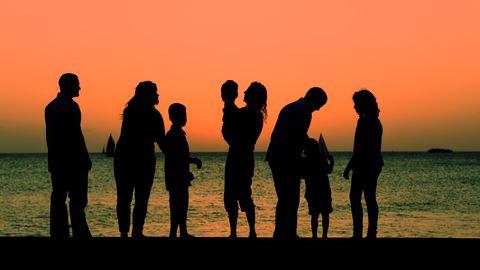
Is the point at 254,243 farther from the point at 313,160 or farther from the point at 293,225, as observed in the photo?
the point at 313,160

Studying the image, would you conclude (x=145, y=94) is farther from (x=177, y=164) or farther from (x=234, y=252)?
(x=234, y=252)

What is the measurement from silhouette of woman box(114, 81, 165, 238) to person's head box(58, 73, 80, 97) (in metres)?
0.63

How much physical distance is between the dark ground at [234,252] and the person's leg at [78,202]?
541 millimetres

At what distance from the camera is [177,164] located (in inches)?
356

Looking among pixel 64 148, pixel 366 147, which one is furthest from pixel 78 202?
pixel 366 147

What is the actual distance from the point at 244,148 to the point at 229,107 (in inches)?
20.8

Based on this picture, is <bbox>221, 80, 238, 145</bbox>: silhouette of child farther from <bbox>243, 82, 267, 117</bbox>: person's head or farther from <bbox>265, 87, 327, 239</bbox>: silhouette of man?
<bbox>265, 87, 327, 239</bbox>: silhouette of man

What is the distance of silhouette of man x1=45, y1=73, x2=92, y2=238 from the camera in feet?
26.1

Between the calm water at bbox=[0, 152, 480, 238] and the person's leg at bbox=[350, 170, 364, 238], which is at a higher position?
the person's leg at bbox=[350, 170, 364, 238]

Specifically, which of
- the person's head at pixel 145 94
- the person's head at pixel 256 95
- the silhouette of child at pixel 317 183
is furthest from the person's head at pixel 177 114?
the silhouette of child at pixel 317 183

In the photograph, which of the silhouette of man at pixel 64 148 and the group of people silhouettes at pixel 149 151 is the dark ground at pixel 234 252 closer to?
the silhouette of man at pixel 64 148

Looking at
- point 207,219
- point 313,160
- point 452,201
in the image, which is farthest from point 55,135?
point 452,201

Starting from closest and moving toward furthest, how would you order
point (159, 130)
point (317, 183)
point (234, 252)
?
point (234, 252) < point (159, 130) < point (317, 183)

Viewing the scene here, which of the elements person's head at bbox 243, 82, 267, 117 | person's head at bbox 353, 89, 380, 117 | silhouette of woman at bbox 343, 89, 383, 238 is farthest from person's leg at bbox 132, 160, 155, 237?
person's head at bbox 353, 89, 380, 117
